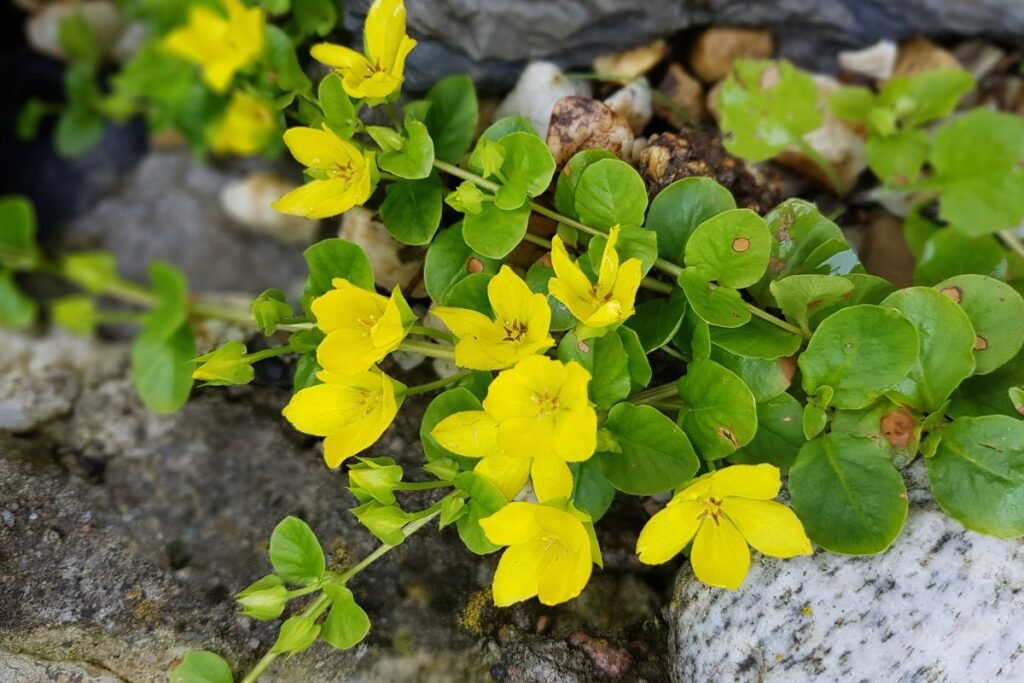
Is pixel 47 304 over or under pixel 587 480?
under

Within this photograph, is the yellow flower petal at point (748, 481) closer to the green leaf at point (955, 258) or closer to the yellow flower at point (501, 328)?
the yellow flower at point (501, 328)

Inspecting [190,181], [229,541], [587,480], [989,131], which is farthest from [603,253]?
[190,181]

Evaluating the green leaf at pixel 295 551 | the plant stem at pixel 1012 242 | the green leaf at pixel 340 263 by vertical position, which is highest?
the green leaf at pixel 340 263

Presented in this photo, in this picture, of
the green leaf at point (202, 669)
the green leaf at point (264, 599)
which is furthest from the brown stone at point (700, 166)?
the green leaf at point (202, 669)

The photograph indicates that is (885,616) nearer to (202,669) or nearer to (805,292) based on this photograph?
(805,292)

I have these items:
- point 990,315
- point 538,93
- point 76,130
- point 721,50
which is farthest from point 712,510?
point 76,130

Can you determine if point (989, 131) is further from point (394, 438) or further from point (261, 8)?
point (261, 8)
